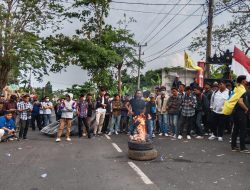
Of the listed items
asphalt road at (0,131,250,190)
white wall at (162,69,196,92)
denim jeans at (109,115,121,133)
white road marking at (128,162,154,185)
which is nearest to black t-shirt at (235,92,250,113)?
asphalt road at (0,131,250,190)

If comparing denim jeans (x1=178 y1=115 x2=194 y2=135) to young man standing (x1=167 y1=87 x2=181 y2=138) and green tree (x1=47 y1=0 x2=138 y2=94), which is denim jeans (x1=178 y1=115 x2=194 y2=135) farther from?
green tree (x1=47 y1=0 x2=138 y2=94)

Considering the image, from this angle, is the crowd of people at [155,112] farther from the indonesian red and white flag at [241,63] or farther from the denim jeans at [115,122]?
the indonesian red and white flag at [241,63]

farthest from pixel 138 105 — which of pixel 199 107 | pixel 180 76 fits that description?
pixel 180 76

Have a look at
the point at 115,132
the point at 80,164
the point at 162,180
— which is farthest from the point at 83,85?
the point at 162,180

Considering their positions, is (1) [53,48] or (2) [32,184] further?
(1) [53,48]

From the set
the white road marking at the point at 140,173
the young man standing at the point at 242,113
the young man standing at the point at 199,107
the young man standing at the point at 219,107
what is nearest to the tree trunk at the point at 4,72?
the young man standing at the point at 199,107

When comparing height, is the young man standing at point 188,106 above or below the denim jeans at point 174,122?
above

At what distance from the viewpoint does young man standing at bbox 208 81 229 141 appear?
13.8 m

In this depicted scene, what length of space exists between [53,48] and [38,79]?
6.98 ft

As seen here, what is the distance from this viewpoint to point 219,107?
13.9 meters

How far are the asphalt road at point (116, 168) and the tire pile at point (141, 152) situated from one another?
0.75 ft

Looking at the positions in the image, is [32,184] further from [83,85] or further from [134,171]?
[83,85]

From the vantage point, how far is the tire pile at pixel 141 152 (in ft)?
31.7

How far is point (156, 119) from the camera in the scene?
16.5 meters
